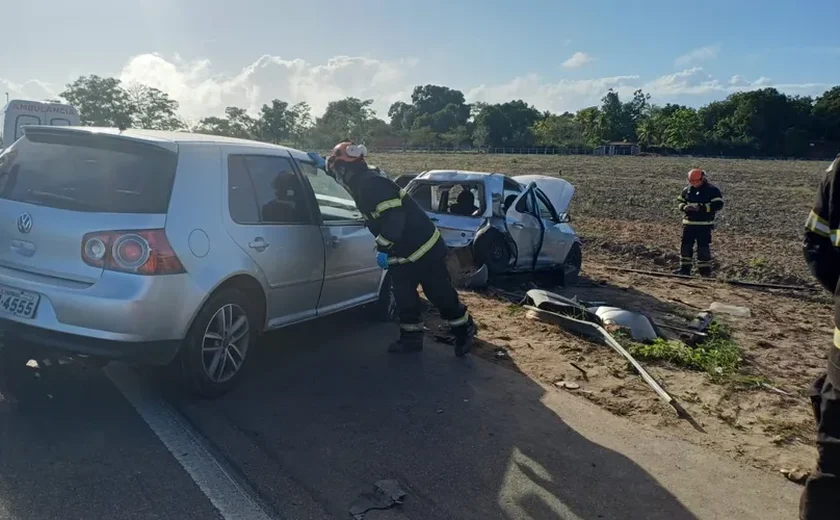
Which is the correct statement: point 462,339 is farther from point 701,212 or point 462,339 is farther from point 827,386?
point 701,212

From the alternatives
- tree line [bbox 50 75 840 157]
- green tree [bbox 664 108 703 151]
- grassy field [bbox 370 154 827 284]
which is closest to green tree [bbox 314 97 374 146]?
tree line [bbox 50 75 840 157]

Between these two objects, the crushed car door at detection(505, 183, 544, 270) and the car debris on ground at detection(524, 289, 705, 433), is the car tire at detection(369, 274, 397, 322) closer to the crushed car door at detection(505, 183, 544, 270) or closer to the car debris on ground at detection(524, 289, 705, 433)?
the car debris on ground at detection(524, 289, 705, 433)

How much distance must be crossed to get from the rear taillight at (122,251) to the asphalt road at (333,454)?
0.92m

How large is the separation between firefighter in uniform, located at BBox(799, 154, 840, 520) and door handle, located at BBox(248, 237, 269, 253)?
3.31 meters

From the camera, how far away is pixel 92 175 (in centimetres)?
419

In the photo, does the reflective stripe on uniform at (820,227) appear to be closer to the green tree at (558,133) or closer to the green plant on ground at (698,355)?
the green plant on ground at (698,355)

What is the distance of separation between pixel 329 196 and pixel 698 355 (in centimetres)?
359

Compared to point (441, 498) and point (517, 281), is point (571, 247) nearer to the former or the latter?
point (517, 281)

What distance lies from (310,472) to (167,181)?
1946 millimetres

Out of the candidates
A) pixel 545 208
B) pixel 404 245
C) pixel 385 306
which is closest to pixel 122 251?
pixel 404 245

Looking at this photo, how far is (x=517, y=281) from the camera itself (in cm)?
999

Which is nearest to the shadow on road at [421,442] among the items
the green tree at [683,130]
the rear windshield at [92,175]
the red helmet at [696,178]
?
the rear windshield at [92,175]

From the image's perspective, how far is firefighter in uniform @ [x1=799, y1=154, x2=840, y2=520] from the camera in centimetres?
259

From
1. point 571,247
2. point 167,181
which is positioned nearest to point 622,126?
point 571,247
